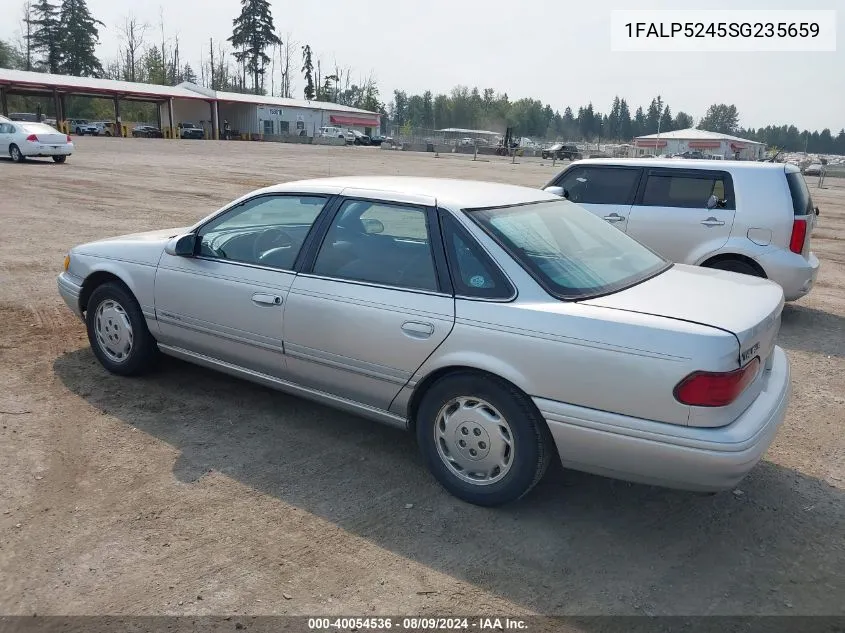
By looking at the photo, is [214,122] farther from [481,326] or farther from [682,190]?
[481,326]

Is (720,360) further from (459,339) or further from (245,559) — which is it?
(245,559)

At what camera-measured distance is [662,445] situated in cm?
296

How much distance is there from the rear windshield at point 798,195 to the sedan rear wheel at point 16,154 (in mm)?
24736

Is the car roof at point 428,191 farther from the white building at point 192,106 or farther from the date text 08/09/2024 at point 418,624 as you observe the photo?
the white building at point 192,106

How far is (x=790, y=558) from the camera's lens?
3.20m

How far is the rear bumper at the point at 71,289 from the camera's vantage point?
17.0 ft

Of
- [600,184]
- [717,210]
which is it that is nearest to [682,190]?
[717,210]

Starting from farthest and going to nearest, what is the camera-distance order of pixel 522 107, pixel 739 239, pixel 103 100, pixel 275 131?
pixel 522 107 < pixel 103 100 < pixel 275 131 < pixel 739 239

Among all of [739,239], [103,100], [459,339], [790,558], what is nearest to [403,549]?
[459,339]

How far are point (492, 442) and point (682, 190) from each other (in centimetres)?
523

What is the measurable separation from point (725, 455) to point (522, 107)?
151516 millimetres

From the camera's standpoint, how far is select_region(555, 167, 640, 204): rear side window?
310 inches

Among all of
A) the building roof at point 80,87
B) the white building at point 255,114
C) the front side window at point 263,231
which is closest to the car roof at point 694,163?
the front side window at point 263,231

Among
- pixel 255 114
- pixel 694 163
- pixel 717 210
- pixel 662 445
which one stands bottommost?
pixel 662 445
